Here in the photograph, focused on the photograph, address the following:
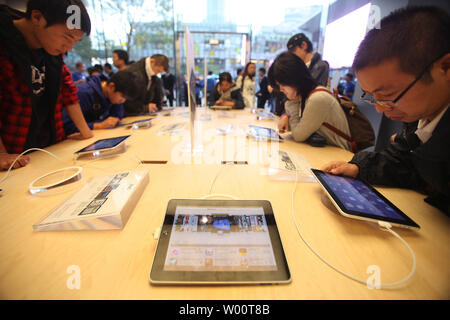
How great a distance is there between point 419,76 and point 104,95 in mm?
2142

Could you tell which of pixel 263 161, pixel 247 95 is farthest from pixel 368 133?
pixel 247 95

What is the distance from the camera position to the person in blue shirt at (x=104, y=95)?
5.95 ft

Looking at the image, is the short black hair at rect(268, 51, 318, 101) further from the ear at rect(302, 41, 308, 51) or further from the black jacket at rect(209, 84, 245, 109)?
the black jacket at rect(209, 84, 245, 109)

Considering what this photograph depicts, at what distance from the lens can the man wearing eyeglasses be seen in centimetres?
59

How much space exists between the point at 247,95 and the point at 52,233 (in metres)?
3.66

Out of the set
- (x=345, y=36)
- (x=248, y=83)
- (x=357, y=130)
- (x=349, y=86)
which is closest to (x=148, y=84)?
(x=248, y=83)

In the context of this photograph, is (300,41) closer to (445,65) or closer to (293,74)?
(293,74)

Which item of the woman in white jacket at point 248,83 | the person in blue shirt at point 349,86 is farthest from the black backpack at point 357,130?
the person in blue shirt at point 349,86

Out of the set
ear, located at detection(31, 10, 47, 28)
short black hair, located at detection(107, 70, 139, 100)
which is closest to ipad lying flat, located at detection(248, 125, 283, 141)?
short black hair, located at detection(107, 70, 139, 100)

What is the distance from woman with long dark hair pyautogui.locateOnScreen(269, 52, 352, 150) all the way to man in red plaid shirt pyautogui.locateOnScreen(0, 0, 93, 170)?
1.14m

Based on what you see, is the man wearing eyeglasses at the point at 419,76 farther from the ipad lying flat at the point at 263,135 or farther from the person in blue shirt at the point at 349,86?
the person in blue shirt at the point at 349,86

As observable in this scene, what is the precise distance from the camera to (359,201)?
2.10ft

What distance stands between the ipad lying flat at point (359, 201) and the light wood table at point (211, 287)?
0.14 feet

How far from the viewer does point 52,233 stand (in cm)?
55
